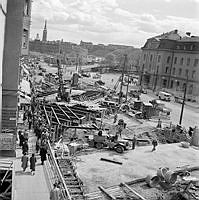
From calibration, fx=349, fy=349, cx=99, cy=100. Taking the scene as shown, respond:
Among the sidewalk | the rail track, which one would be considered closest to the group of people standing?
the sidewalk

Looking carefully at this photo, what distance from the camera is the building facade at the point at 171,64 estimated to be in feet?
138

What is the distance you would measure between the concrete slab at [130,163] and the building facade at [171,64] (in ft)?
82.1

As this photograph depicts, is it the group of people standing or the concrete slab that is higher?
the group of people standing

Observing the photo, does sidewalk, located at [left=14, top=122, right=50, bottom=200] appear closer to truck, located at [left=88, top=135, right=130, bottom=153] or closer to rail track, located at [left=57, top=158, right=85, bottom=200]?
rail track, located at [left=57, top=158, right=85, bottom=200]

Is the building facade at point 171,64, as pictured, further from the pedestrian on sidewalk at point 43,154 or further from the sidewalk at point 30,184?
the sidewalk at point 30,184

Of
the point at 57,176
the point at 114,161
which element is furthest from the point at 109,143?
the point at 57,176

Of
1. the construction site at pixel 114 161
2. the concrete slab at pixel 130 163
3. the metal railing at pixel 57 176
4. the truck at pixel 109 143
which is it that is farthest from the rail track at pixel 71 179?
the truck at pixel 109 143

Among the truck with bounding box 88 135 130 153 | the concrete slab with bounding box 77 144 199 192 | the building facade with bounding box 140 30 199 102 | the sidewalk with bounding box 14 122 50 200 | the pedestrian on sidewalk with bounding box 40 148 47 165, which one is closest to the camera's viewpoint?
the sidewalk with bounding box 14 122 50 200

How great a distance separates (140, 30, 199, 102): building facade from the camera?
42031 mm

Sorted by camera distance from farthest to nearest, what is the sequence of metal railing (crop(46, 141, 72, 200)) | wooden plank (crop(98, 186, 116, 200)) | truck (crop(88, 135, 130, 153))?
truck (crop(88, 135, 130, 153)) < wooden plank (crop(98, 186, 116, 200)) < metal railing (crop(46, 141, 72, 200))

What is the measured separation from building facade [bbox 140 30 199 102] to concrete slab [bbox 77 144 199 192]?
2504 cm

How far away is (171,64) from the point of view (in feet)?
154

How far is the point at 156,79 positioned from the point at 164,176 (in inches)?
1534

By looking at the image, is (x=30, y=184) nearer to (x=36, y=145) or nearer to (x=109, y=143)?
(x=36, y=145)
